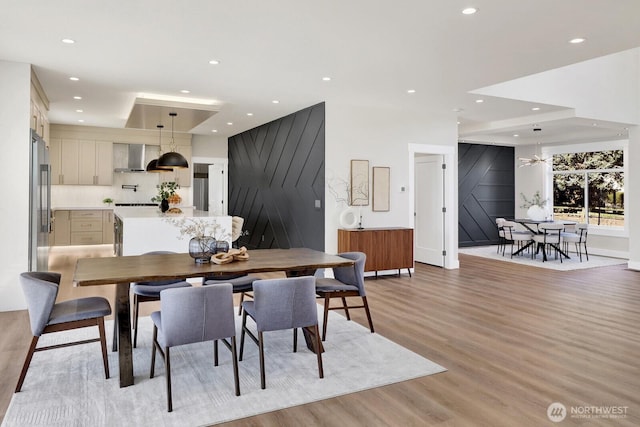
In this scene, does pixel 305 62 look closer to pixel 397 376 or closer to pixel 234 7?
pixel 234 7

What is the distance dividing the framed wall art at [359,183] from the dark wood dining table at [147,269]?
3.21 meters

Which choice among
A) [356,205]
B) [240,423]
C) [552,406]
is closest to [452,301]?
[356,205]

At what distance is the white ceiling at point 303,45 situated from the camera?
3410 millimetres

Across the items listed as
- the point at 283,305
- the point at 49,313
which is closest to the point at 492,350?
the point at 283,305

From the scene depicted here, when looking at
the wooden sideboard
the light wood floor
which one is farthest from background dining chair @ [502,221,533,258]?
the wooden sideboard

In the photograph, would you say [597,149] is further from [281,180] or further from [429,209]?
[281,180]

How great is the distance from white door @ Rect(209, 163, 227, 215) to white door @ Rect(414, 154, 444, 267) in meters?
4.89

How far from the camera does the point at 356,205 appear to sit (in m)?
6.93

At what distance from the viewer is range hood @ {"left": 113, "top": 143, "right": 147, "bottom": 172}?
10.1 metres

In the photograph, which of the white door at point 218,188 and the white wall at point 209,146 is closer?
the white wall at point 209,146

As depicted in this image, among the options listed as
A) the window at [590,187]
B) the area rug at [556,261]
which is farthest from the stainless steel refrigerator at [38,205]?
the window at [590,187]

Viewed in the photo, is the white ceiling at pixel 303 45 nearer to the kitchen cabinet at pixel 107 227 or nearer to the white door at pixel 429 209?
the white door at pixel 429 209

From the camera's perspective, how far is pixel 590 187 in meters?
10.5

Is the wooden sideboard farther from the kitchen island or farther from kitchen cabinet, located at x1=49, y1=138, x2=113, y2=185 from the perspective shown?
kitchen cabinet, located at x1=49, y1=138, x2=113, y2=185
